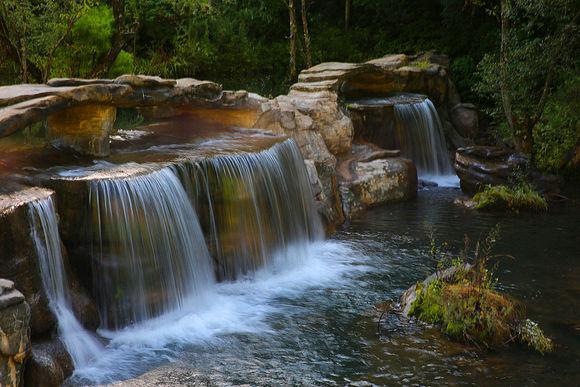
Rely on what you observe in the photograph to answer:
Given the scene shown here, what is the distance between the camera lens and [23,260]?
262 inches

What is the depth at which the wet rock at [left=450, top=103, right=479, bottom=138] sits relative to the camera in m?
17.9

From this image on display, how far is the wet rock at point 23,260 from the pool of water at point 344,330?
2.11ft

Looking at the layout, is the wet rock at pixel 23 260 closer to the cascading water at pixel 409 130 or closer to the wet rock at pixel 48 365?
the wet rock at pixel 48 365

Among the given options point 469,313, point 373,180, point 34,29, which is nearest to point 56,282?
point 469,313

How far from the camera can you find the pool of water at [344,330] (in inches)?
270

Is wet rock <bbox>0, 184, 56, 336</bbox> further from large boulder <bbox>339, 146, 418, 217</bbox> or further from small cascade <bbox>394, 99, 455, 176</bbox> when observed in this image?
Answer: small cascade <bbox>394, 99, 455, 176</bbox>

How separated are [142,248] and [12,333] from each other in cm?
280

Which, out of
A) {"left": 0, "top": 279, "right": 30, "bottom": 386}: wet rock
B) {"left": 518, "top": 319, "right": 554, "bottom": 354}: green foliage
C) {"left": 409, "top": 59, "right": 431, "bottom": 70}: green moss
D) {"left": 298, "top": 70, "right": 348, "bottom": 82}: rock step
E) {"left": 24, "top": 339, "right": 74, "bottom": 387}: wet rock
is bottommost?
{"left": 518, "top": 319, "right": 554, "bottom": 354}: green foliage

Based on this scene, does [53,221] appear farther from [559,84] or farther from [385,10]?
[385,10]

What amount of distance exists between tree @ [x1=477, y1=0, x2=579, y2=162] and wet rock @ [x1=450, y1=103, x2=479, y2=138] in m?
2.16

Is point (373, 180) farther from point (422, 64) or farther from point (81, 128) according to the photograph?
point (81, 128)

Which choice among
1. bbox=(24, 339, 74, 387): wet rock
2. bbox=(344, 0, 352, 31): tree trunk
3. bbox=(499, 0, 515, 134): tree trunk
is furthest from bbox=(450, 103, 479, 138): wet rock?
bbox=(24, 339, 74, 387): wet rock

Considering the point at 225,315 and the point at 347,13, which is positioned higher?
the point at 347,13

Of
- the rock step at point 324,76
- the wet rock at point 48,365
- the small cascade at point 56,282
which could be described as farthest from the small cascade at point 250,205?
the rock step at point 324,76
